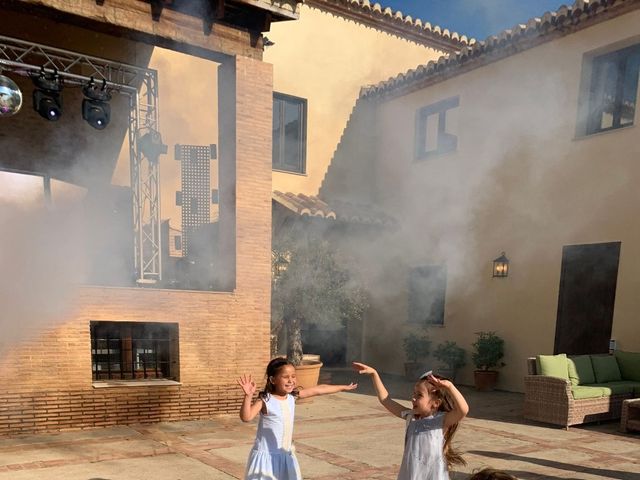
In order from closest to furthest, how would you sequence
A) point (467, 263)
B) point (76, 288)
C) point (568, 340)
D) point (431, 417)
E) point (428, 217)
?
point (431, 417) < point (76, 288) < point (568, 340) < point (467, 263) < point (428, 217)

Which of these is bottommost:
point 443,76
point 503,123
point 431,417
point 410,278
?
point 410,278

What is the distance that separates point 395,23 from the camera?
11211 millimetres

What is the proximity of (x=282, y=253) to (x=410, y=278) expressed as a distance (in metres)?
3.72

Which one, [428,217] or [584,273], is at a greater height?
[428,217]

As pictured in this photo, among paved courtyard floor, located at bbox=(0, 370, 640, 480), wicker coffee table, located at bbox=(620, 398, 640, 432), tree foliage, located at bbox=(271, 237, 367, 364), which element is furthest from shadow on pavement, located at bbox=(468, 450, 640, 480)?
tree foliage, located at bbox=(271, 237, 367, 364)

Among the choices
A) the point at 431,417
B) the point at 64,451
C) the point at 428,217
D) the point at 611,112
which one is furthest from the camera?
the point at 428,217

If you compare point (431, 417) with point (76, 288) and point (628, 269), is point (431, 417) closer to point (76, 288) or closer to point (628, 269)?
point (76, 288)

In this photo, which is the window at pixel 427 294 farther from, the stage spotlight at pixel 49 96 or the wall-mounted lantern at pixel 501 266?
the stage spotlight at pixel 49 96

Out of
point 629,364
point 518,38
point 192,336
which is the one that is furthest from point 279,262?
point 518,38

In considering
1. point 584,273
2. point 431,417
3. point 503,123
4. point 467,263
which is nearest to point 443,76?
point 503,123

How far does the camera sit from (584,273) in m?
8.25

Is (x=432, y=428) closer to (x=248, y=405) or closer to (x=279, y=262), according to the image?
(x=248, y=405)

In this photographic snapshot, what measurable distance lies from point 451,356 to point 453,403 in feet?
22.7

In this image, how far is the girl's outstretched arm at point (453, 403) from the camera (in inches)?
96.3
